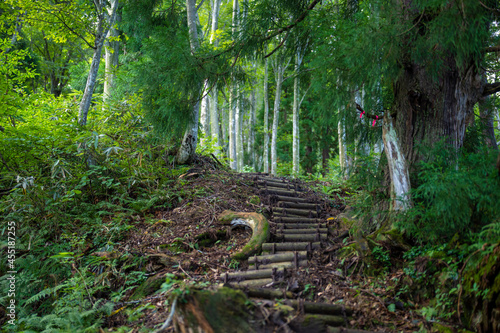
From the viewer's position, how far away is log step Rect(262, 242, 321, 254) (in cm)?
472

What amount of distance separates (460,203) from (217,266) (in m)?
3.27

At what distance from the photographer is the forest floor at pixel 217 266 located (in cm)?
322

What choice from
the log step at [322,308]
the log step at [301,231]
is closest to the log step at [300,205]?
the log step at [301,231]

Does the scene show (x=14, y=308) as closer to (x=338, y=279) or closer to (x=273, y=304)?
(x=273, y=304)

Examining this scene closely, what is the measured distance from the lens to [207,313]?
242cm

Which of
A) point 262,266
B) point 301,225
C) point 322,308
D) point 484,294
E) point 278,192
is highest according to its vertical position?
point 278,192

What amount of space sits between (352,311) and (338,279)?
71 centimetres

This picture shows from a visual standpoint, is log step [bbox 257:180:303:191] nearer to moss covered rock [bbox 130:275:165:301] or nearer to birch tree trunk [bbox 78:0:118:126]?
moss covered rock [bbox 130:275:165:301]

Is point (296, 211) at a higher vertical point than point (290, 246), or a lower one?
higher

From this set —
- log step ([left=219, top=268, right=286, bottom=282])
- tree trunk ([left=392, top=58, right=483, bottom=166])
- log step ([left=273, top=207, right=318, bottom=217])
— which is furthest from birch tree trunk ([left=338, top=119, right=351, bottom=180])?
log step ([left=219, top=268, right=286, bottom=282])

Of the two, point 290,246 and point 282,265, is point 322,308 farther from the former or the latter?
point 290,246

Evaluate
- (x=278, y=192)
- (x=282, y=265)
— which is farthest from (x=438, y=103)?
(x=278, y=192)

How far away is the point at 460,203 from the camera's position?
3096 mm

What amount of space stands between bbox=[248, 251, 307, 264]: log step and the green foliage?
148cm
